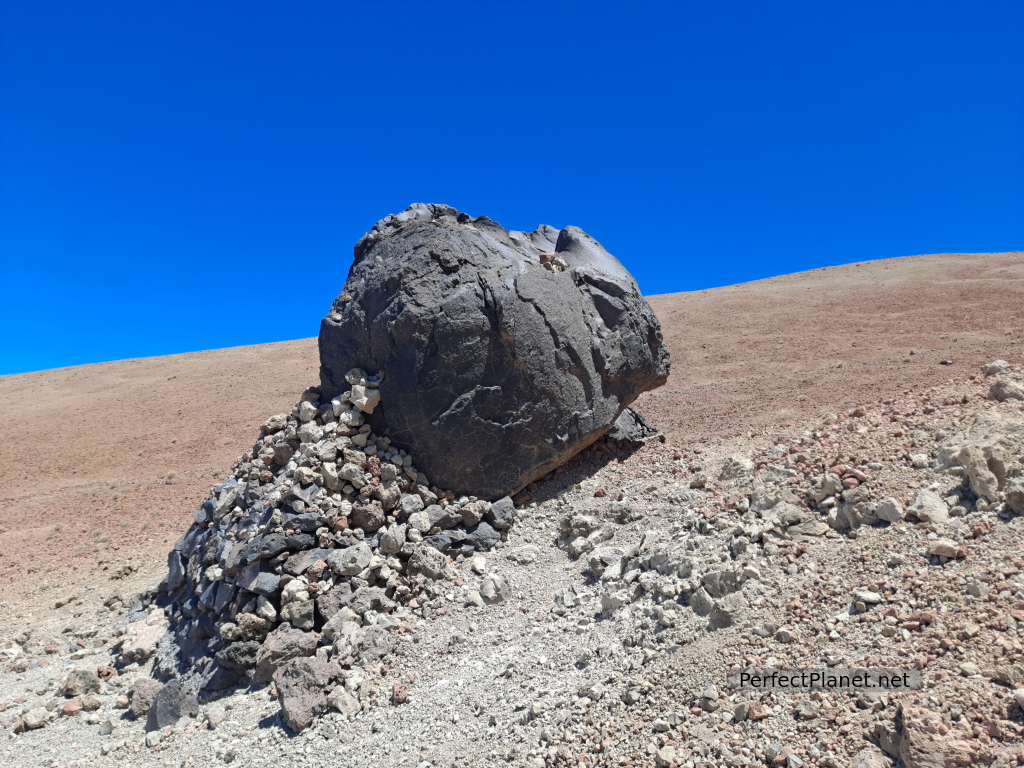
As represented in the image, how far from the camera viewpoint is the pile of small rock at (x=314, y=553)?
5.29m

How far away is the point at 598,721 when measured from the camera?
Result: 148 inches

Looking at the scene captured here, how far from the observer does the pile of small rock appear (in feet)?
17.3

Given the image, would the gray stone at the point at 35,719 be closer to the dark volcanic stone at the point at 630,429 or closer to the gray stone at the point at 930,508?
the dark volcanic stone at the point at 630,429

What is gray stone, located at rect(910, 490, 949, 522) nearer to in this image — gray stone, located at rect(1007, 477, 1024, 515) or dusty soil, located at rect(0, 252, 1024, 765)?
dusty soil, located at rect(0, 252, 1024, 765)

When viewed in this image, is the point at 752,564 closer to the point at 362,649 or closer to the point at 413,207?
the point at 362,649

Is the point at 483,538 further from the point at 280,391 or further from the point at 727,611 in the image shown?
the point at 280,391

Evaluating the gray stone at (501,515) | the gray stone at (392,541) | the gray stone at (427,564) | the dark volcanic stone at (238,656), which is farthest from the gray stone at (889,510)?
the dark volcanic stone at (238,656)

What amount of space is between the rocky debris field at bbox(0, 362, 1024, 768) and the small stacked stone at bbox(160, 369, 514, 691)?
0.25 ft

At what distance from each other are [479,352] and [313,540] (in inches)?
93.4

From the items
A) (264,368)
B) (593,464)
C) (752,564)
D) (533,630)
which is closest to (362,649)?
(533,630)

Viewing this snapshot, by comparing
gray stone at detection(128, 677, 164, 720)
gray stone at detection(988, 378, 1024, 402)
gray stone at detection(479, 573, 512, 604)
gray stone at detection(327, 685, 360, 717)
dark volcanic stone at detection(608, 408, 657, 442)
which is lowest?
gray stone at detection(128, 677, 164, 720)

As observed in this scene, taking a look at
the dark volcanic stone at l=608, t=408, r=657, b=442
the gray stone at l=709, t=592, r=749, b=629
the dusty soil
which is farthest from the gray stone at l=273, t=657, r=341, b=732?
the dark volcanic stone at l=608, t=408, r=657, b=442

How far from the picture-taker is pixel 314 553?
5816mm

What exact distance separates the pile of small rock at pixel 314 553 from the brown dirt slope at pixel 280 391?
2.86 metres
